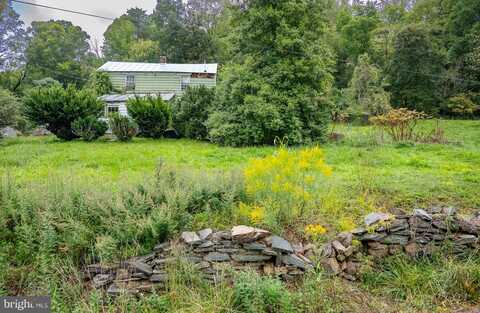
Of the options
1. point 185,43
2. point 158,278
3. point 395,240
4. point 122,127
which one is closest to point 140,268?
point 158,278

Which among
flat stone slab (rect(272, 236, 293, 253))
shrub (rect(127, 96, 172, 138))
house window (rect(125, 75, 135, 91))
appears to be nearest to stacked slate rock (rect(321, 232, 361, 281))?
flat stone slab (rect(272, 236, 293, 253))

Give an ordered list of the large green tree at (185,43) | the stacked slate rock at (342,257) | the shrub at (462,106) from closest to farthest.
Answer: the stacked slate rock at (342,257), the shrub at (462,106), the large green tree at (185,43)

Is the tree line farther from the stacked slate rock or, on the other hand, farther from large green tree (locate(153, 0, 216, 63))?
the stacked slate rock

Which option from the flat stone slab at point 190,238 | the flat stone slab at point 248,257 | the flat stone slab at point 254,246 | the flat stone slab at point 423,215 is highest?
the flat stone slab at point 423,215

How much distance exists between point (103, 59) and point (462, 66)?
3176 centimetres

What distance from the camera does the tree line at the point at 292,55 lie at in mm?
9242

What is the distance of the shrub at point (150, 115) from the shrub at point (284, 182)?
29.8 feet

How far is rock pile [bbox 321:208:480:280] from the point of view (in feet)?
9.85

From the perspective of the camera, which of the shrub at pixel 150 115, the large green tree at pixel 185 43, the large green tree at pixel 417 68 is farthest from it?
the large green tree at pixel 185 43

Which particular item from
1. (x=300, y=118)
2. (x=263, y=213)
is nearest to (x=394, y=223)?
(x=263, y=213)

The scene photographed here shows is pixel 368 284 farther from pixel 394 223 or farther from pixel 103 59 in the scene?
pixel 103 59

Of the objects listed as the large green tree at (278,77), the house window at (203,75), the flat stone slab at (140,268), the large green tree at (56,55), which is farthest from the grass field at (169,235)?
the large green tree at (56,55)

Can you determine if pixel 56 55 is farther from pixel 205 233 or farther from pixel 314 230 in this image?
pixel 314 230

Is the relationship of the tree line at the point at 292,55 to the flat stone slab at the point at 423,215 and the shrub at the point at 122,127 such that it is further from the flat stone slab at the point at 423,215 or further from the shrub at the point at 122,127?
the flat stone slab at the point at 423,215
